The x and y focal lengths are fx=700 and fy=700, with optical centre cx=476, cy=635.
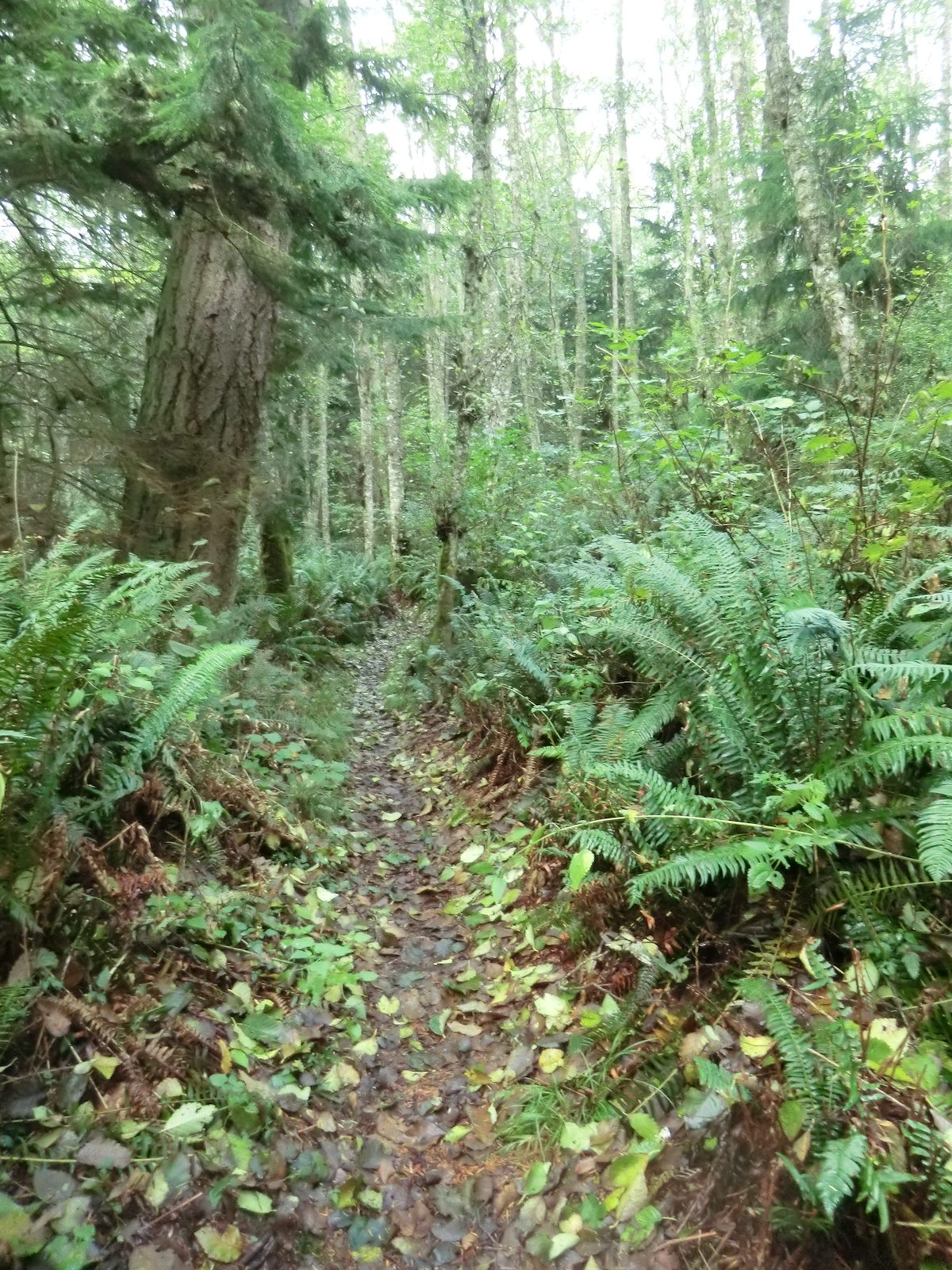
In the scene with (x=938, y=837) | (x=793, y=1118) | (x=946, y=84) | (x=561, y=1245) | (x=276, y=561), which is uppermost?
(x=946, y=84)

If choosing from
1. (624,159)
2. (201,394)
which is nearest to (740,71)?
(624,159)

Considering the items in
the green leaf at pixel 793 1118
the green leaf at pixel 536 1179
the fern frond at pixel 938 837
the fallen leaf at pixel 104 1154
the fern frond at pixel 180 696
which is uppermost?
the fern frond at pixel 180 696

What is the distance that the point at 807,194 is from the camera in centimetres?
694

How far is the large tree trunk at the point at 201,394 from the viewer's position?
5.57 m

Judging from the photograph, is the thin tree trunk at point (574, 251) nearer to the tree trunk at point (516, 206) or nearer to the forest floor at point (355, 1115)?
the tree trunk at point (516, 206)

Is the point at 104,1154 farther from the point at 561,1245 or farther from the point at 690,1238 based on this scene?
the point at 690,1238

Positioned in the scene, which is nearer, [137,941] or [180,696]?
[137,941]

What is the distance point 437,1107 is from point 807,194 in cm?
826

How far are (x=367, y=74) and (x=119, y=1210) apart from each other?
9.10 metres

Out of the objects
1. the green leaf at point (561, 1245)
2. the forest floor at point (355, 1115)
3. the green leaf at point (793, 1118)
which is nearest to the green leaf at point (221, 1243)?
the forest floor at point (355, 1115)

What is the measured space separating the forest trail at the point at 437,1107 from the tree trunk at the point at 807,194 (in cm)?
551

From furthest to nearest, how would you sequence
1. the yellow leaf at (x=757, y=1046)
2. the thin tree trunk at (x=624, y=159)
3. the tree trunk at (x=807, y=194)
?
the thin tree trunk at (x=624, y=159) < the tree trunk at (x=807, y=194) < the yellow leaf at (x=757, y=1046)

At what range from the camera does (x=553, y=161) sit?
27297 mm

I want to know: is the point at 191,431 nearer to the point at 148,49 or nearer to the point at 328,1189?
the point at 148,49
